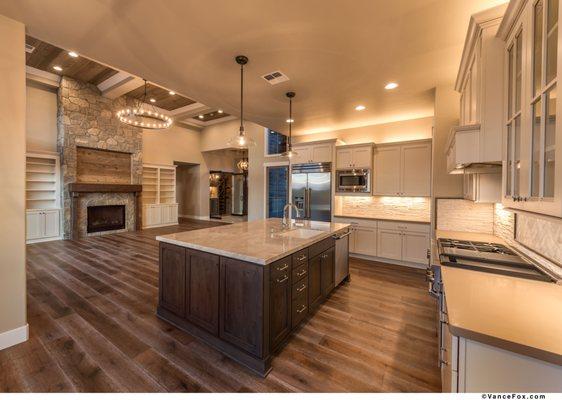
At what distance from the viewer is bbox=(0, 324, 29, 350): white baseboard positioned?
6.66ft

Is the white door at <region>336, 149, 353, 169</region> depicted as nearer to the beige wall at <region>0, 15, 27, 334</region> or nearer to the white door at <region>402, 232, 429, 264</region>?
the white door at <region>402, 232, 429, 264</region>

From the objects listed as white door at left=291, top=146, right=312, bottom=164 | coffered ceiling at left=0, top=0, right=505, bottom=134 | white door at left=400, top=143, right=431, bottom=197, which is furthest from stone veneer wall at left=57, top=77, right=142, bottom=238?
white door at left=400, top=143, right=431, bottom=197

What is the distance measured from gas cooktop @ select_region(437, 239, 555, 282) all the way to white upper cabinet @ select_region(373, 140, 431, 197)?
2225 millimetres

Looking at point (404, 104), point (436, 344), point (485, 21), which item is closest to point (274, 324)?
point (436, 344)

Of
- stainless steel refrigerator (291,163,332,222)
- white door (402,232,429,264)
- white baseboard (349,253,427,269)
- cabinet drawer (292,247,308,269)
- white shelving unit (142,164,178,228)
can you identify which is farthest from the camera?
white shelving unit (142,164,178,228)

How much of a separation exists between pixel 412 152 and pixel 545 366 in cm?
433

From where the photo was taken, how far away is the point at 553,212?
99cm

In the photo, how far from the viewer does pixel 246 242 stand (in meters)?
2.28

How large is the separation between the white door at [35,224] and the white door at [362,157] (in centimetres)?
774

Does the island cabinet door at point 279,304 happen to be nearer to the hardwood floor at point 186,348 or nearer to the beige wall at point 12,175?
the hardwood floor at point 186,348

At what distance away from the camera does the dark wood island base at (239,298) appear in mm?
1850

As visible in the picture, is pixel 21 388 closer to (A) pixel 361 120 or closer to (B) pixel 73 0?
(B) pixel 73 0

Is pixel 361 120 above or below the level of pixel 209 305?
above

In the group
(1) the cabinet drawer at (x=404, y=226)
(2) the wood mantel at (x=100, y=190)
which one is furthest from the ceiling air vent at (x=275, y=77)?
(2) the wood mantel at (x=100, y=190)
